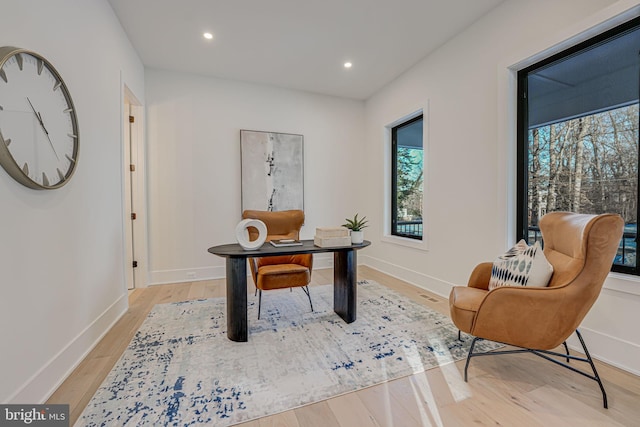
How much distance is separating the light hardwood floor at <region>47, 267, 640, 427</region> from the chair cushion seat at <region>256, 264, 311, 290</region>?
110cm

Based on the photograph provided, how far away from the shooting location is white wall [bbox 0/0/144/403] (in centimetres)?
133

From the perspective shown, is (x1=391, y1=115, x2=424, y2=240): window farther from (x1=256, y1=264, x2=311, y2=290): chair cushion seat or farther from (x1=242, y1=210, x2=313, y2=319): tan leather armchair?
(x1=256, y1=264, x2=311, y2=290): chair cushion seat

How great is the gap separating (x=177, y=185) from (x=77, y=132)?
1.84 metres

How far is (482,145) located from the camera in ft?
8.61

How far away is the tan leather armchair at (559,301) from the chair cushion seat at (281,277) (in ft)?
4.23

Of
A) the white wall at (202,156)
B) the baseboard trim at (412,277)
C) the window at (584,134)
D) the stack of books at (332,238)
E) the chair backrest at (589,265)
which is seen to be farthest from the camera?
the white wall at (202,156)

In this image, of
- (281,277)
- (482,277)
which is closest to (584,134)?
(482,277)

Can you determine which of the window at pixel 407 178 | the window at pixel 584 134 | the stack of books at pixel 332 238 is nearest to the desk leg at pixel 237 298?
the stack of books at pixel 332 238

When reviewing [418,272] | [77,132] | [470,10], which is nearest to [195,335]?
[77,132]

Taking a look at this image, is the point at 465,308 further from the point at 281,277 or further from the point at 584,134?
the point at 584,134

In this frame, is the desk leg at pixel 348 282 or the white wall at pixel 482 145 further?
the desk leg at pixel 348 282

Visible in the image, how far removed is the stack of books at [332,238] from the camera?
92.0 inches

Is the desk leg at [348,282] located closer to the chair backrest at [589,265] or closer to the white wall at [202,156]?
the chair backrest at [589,265]

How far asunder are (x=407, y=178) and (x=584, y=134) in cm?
207
